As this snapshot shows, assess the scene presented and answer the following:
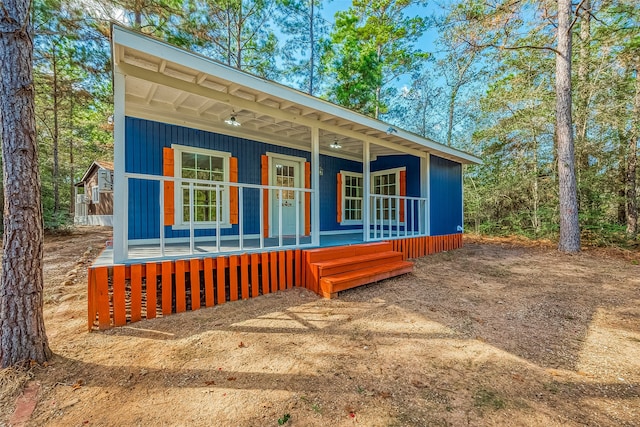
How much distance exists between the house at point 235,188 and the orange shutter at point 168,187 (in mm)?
18

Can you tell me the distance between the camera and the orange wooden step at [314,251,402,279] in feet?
12.7

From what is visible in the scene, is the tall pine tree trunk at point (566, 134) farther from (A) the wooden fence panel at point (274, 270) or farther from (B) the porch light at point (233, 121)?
(B) the porch light at point (233, 121)

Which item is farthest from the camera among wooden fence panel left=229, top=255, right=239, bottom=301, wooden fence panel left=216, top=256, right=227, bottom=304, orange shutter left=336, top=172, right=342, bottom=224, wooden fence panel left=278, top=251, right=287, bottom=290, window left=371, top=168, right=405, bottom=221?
window left=371, top=168, right=405, bottom=221

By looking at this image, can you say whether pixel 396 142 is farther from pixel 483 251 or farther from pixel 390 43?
pixel 390 43

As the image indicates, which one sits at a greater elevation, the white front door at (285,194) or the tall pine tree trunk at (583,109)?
the tall pine tree trunk at (583,109)

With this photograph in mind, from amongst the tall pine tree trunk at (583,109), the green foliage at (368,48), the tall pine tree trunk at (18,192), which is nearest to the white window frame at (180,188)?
the tall pine tree trunk at (18,192)

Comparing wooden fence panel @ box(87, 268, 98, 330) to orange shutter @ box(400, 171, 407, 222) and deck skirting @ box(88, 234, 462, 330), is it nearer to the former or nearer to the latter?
deck skirting @ box(88, 234, 462, 330)

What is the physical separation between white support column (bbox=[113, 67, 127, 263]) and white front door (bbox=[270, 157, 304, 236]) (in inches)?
132

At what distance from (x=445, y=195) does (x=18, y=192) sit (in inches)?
315

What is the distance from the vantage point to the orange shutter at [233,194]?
207 inches

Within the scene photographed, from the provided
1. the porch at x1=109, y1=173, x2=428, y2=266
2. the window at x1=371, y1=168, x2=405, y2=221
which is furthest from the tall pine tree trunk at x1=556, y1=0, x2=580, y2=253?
the window at x1=371, y1=168, x2=405, y2=221

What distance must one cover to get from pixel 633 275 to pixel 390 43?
13.3m

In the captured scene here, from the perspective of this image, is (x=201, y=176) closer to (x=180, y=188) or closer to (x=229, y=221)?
(x=180, y=188)

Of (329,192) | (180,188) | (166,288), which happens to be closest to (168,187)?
(180,188)
